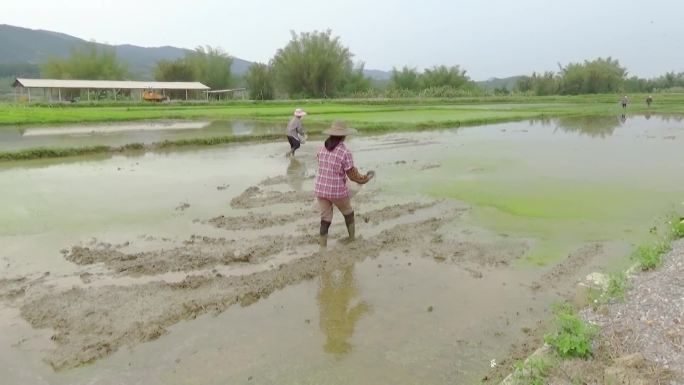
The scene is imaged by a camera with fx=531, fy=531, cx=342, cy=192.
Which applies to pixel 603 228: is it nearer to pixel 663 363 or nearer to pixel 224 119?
pixel 663 363

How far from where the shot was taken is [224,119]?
26062 mm

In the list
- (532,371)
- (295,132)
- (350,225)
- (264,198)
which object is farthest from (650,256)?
(295,132)

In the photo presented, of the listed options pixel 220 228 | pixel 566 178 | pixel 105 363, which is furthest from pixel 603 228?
pixel 105 363

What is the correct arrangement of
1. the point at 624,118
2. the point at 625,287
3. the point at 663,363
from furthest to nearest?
the point at 624,118 < the point at 625,287 < the point at 663,363

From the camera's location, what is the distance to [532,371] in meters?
3.07

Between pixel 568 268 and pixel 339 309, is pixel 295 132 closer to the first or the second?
pixel 568 268

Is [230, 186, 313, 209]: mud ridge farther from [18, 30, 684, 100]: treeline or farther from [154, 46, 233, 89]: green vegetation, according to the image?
[154, 46, 233, 89]: green vegetation

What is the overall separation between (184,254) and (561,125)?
73.9ft

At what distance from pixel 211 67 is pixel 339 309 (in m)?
55.2

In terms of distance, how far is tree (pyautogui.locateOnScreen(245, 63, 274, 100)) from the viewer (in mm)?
53438

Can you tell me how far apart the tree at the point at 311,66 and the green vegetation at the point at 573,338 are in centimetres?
4940

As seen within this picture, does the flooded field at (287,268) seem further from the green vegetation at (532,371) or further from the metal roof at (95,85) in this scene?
the metal roof at (95,85)

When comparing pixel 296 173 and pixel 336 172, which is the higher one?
pixel 336 172

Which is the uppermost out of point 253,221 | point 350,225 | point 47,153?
point 47,153
